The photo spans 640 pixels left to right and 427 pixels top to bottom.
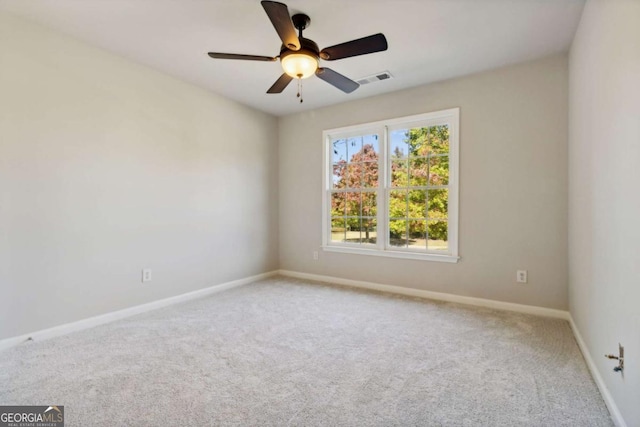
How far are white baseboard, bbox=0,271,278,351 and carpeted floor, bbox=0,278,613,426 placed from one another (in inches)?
4.0

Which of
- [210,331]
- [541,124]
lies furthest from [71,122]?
[541,124]

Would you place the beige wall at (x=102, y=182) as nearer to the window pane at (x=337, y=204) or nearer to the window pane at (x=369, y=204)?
the window pane at (x=337, y=204)

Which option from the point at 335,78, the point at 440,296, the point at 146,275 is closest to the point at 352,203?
the point at 440,296

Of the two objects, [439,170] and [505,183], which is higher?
[439,170]

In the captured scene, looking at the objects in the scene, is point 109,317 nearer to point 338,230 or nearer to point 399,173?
point 338,230

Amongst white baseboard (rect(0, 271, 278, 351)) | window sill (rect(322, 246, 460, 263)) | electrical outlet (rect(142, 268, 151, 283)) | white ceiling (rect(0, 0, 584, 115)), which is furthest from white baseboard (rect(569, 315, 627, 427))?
electrical outlet (rect(142, 268, 151, 283))

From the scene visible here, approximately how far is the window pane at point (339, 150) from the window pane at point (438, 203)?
52.0 inches

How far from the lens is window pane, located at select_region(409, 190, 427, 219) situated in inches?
150

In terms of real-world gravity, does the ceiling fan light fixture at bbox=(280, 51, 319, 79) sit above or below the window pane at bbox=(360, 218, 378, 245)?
above

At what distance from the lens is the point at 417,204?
387cm

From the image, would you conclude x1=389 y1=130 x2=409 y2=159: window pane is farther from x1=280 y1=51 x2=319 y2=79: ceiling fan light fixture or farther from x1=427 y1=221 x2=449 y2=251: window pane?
x1=280 y1=51 x2=319 y2=79: ceiling fan light fixture

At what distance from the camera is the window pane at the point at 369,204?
421 centimetres

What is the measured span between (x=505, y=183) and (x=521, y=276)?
960 mm

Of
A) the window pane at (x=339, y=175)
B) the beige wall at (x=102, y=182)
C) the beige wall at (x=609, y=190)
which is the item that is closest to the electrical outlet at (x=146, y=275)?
the beige wall at (x=102, y=182)
